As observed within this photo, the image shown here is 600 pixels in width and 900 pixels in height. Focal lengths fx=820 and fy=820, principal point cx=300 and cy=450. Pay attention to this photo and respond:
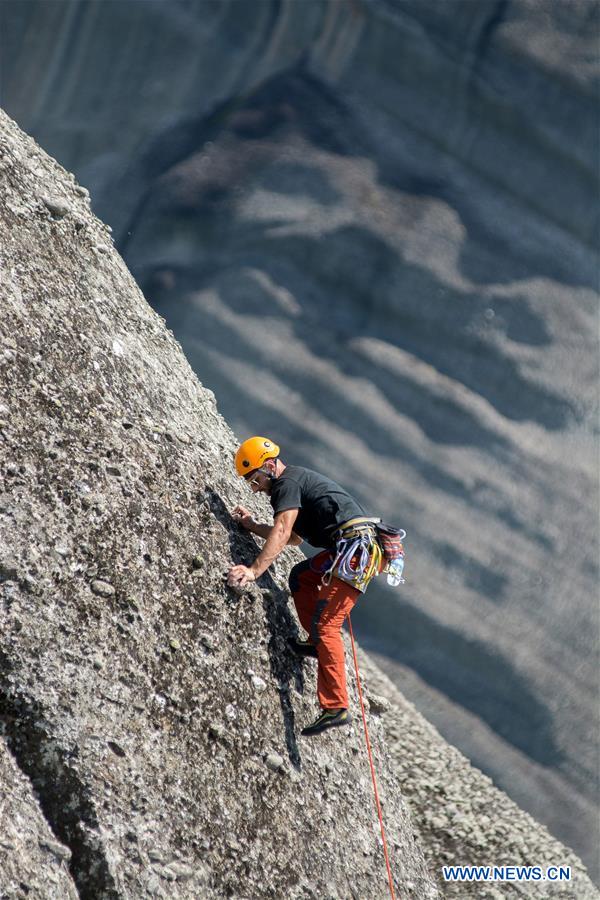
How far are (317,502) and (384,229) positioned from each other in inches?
483

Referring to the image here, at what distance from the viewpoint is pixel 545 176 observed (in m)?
17.5

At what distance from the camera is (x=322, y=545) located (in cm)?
627

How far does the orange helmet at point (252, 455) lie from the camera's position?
5965 millimetres

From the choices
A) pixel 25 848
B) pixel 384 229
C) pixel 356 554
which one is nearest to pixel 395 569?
pixel 356 554

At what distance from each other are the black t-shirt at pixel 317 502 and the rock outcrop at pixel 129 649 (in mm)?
538

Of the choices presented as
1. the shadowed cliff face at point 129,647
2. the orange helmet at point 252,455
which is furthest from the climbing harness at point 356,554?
the orange helmet at point 252,455

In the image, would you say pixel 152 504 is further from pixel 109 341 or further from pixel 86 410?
pixel 109 341

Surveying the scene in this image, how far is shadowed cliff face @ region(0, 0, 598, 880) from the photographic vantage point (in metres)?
16.5

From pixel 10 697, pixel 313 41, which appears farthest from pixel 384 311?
pixel 10 697

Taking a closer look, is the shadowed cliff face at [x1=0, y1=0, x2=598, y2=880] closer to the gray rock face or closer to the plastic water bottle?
the plastic water bottle

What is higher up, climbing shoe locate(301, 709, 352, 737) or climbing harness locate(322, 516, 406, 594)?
climbing harness locate(322, 516, 406, 594)

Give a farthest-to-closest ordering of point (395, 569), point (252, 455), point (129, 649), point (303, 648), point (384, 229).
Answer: point (384, 229) → point (395, 569) → point (303, 648) → point (252, 455) → point (129, 649)

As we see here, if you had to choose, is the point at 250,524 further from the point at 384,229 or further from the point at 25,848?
the point at 384,229

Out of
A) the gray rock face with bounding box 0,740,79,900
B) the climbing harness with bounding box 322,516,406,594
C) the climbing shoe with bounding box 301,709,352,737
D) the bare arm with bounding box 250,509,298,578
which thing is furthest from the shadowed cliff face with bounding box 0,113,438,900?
the climbing harness with bounding box 322,516,406,594
